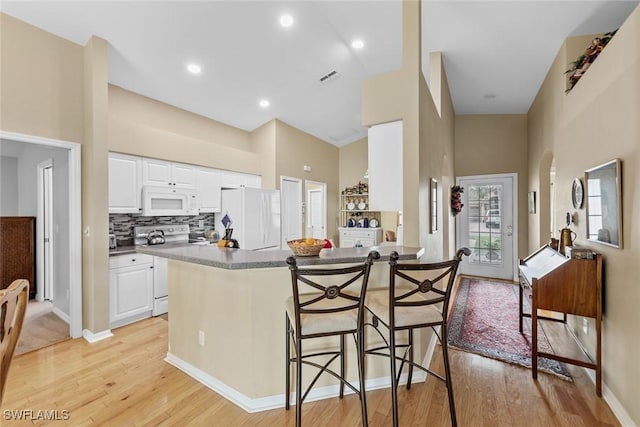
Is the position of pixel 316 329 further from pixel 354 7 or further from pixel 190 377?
pixel 354 7

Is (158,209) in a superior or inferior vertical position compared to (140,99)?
inferior

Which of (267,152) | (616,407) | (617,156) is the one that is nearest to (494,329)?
(616,407)

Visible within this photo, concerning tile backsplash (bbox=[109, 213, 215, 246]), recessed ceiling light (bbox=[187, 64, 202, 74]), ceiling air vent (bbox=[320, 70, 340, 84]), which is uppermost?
ceiling air vent (bbox=[320, 70, 340, 84])

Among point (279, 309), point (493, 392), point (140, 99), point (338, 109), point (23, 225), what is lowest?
point (493, 392)

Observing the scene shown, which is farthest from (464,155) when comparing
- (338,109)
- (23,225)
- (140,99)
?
(23,225)

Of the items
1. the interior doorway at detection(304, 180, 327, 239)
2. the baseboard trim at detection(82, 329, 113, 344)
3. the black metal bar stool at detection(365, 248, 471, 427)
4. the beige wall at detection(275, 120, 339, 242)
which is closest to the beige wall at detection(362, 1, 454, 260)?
the black metal bar stool at detection(365, 248, 471, 427)

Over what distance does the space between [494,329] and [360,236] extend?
12.3ft

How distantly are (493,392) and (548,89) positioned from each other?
397cm

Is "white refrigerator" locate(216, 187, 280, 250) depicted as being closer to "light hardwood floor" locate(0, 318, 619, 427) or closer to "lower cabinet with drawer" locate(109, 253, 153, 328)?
"lower cabinet with drawer" locate(109, 253, 153, 328)

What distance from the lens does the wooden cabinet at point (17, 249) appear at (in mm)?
4137

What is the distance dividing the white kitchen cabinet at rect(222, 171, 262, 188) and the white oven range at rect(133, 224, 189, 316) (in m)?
1.00

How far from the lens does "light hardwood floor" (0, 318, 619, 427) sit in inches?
74.5

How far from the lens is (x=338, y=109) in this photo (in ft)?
18.6

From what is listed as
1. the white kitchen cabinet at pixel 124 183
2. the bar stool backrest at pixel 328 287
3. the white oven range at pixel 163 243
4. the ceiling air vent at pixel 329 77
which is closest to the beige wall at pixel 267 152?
the ceiling air vent at pixel 329 77
